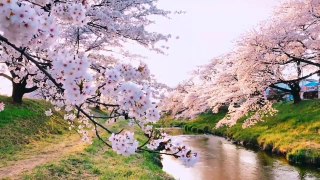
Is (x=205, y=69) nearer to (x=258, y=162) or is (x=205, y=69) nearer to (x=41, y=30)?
(x=258, y=162)

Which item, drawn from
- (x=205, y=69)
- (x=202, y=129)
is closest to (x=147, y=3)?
(x=202, y=129)

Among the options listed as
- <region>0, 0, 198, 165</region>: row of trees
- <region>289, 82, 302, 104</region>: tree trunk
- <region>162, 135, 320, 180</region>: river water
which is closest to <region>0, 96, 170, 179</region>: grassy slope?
<region>162, 135, 320, 180</region>: river water

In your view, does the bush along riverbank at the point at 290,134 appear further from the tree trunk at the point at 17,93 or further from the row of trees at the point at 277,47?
the tree trunk at the point at 17,93

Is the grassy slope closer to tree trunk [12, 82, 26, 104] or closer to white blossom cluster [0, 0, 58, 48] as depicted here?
tree trunk [12, 82, 26, 104]

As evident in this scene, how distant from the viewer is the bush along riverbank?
1956 cm

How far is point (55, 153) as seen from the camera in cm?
1539

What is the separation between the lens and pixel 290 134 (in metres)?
24.5

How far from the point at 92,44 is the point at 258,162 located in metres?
10.4

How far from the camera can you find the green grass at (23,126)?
16.3 m

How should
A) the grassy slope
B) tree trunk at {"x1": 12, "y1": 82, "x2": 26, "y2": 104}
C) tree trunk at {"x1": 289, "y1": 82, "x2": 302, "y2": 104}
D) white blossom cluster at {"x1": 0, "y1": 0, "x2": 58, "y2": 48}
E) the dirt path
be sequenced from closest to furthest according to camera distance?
white blossom cluster at {"x1": 0, "y1": 0, "x2": 58, "y2": 48} < the dirt path < the grassy slope < tree trunk at {"x1": 12, "y1": 82, "x2": 26, "y2": 104} < tree trunk at {"x1": 289, "y1": 82, "x2": 302, "y2": 104}

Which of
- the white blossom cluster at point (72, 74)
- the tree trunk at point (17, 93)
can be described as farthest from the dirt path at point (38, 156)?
the white blossom cluster at point (72, 74)

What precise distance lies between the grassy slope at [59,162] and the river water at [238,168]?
1651 millimetres

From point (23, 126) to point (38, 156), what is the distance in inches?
233

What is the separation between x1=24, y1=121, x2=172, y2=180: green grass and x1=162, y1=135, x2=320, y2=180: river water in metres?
2.84
